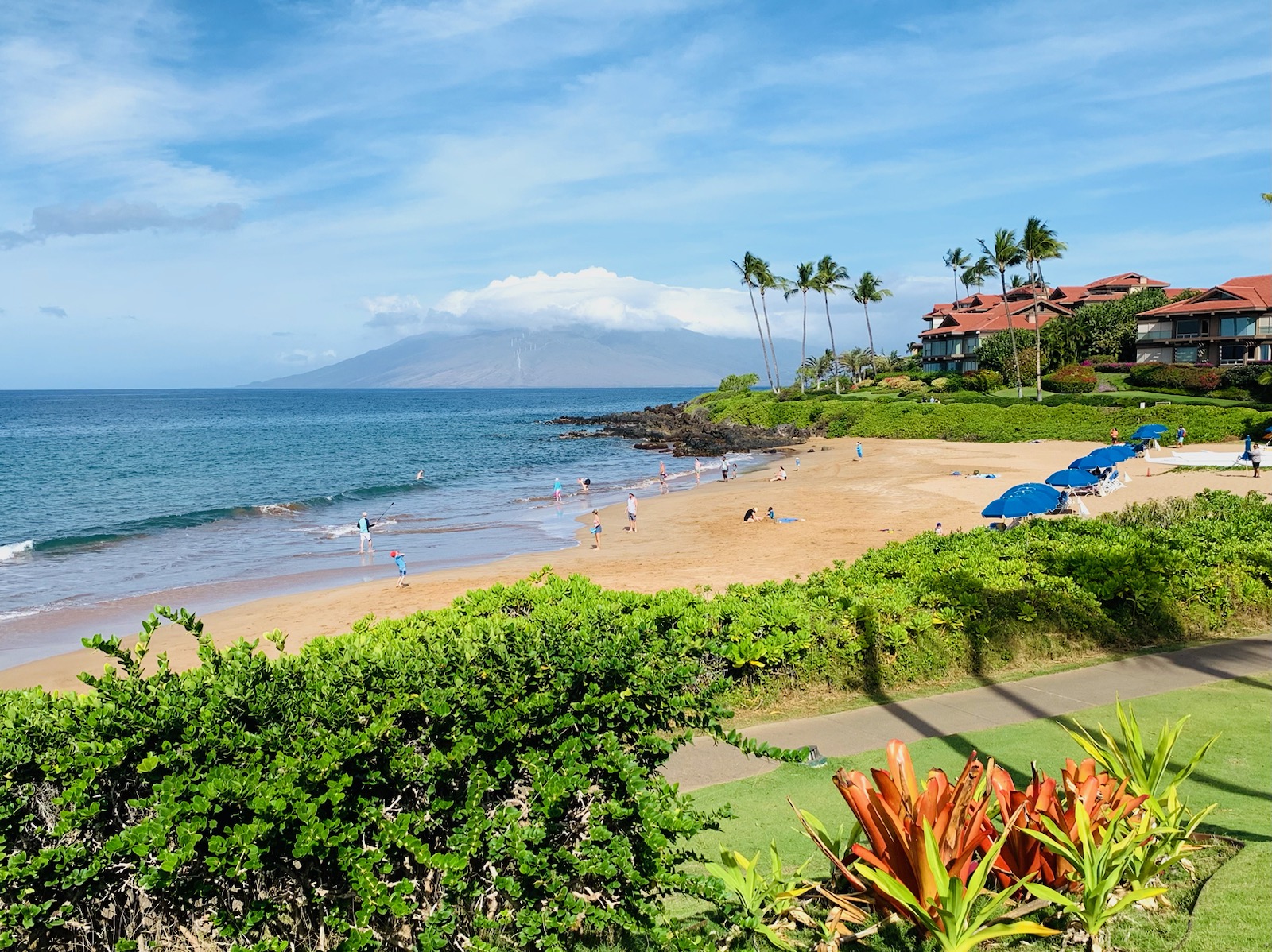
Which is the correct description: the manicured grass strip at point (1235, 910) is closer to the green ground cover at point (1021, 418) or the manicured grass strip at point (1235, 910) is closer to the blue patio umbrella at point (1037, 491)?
the blue patio umbrella at point (1037, 491)

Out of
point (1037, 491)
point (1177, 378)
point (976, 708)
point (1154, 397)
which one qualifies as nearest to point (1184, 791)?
point (976, 708)

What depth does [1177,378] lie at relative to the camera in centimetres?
5759

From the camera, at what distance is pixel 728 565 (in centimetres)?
2347

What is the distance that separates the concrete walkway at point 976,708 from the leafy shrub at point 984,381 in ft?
200

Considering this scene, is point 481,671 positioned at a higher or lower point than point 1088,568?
higher

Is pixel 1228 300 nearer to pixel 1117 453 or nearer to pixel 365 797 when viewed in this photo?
pixel 1117 453

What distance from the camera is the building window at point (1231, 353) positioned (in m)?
63.0

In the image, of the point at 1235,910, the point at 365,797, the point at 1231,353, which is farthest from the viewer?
the point at 1231,353

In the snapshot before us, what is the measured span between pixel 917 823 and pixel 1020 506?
804 inches

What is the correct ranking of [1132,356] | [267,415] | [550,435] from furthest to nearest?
[267,415] < [550,435] < [1132,356]

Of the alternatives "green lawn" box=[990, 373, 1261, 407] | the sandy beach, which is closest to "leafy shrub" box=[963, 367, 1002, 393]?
"green lawn" box=[990, 373, 1261, 407]

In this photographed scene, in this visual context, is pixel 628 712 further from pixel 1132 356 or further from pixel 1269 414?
pixel 1132 356

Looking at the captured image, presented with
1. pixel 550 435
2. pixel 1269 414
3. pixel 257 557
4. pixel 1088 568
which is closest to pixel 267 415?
pixel 550 435

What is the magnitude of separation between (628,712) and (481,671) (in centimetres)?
87
